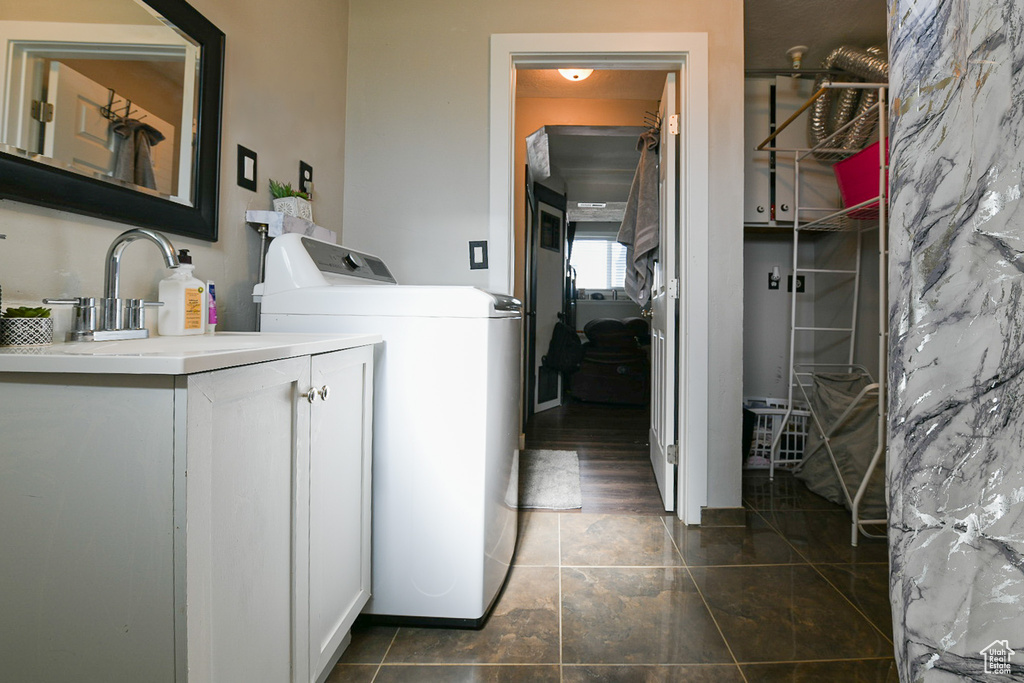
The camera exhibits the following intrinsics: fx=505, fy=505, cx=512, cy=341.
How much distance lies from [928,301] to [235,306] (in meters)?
1.65

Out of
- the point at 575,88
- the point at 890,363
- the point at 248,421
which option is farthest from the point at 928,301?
the point at 575,88

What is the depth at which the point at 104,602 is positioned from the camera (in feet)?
1.98

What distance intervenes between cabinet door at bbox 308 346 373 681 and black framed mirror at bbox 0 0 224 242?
1.89 feet

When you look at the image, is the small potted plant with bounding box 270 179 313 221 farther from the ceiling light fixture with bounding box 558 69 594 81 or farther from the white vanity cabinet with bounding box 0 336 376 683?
the ceiling light fixture with bounding box 558 69 594 81

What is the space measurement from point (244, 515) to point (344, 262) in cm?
102

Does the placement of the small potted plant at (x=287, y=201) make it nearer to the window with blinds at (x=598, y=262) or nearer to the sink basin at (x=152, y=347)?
the sink basin at (x=152, y=347)

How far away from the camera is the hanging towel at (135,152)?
42.8 inches

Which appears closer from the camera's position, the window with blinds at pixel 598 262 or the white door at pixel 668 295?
the white door at pixel 668 295

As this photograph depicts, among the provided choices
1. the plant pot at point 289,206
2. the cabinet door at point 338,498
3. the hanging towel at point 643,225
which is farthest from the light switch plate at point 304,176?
the hanging towel at point 643,225

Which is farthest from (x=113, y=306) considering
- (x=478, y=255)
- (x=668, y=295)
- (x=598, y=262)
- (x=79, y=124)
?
(x=598, y=262)

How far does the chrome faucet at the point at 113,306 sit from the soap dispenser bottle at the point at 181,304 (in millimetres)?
189

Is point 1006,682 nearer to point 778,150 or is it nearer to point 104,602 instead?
point 104,602

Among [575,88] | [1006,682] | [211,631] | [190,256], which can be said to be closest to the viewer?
[1006,682]

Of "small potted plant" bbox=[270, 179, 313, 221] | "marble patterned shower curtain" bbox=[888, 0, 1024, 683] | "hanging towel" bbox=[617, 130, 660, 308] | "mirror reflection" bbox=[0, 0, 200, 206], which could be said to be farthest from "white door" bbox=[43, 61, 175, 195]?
"hanging towel" bbox=[617, 130, 660, 308]
